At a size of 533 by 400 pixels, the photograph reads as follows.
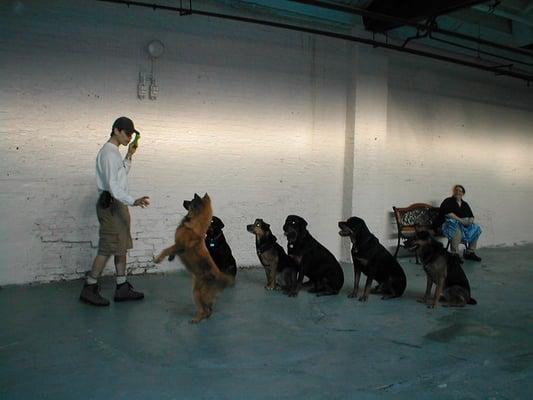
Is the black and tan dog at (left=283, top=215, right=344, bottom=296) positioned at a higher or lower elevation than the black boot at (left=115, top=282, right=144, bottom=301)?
higher

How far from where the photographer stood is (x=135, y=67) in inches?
221

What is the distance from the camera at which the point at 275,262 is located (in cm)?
516

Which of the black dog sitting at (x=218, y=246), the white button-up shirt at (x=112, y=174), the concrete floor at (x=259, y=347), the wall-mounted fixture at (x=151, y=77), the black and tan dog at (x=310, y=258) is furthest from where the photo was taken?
the wall-mounted fixture at (x=151, y=77)

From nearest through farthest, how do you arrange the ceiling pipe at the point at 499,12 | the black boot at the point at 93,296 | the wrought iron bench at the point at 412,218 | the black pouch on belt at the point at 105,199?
the black pouch on belt at the point at 105,199, the black boot at the point at 93,296, the ceiling pipe at the point at 499,12, the wrought iron bench at the point at 412,218

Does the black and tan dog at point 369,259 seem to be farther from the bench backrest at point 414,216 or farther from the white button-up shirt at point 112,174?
the bench backrest at point 414,216

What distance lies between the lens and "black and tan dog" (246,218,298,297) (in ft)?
16.6

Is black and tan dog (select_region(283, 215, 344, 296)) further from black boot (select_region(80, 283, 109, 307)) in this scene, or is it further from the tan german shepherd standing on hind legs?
black boot (select_region(80, 283, 109, 307))

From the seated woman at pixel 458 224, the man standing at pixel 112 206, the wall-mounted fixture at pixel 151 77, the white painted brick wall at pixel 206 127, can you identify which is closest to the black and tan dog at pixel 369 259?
the white painted brick wall at pixel 206 127

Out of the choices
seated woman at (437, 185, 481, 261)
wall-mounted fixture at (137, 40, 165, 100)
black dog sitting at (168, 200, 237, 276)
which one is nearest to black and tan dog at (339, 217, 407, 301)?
black dog sitting at (168, 200, 237, 276)

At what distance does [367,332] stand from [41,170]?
3798 millimetres

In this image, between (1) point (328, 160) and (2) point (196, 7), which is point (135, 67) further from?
(1) point (328, 160)

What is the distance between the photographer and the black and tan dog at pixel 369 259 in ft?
15.9

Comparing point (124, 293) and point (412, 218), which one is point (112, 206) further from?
point (412, 218)

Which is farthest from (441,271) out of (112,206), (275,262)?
(112,206)
